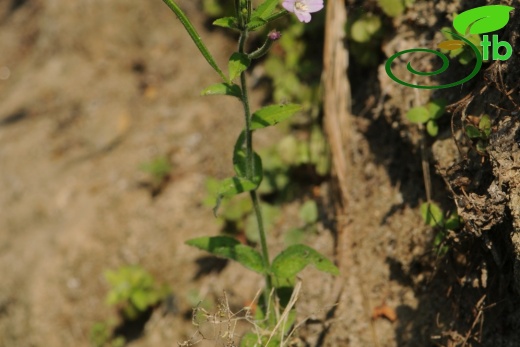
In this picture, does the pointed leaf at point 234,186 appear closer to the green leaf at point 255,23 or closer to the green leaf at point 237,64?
the green leaf at point 237,64

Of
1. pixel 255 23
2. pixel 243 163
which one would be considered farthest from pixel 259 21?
pixel 243 163

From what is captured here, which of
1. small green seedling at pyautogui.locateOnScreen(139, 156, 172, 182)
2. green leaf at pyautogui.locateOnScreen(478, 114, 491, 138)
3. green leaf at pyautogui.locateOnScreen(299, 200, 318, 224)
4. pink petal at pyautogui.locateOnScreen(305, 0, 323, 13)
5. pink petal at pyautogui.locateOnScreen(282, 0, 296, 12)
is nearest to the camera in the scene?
pink petal at pyautogui.locateOnScreen(282, 0, 296, 12)

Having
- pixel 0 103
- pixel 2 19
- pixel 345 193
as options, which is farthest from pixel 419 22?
pixel 2 19

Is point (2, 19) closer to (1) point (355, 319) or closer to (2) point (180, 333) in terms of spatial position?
(2) point (180, 333)

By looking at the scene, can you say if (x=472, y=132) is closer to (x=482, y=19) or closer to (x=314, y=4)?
(x=482, y=19)

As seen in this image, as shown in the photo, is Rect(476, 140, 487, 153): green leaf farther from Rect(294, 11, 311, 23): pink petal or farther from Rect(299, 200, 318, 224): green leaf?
Rect(299, 200, 318, 224): green leaf

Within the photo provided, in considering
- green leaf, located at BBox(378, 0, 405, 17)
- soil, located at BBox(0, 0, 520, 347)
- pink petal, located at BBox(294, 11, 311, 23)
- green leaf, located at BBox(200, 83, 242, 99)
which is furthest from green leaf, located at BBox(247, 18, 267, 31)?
green leaf, located at BBox(378, 0, 405, 17)

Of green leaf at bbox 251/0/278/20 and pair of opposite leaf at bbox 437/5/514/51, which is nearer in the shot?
green leaf at bbox 251/0/278/20

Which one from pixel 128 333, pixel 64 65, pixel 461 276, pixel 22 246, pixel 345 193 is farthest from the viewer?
pixel 64 65
